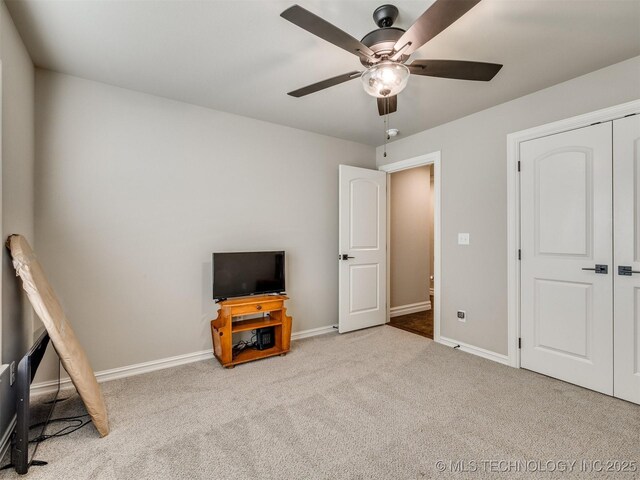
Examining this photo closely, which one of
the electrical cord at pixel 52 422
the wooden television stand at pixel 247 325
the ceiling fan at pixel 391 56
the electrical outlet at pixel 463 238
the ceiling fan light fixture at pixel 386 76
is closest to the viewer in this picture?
the ceiling fan at pixel 391 56

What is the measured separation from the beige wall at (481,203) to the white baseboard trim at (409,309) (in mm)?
1270

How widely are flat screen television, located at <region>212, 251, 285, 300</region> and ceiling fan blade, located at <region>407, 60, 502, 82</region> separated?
2.15 m

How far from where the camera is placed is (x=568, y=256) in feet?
8.44

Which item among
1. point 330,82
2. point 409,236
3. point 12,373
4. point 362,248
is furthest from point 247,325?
point 409,236

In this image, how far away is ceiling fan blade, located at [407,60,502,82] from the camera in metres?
1.72

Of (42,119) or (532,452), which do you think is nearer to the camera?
(532,452)

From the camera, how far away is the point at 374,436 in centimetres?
189

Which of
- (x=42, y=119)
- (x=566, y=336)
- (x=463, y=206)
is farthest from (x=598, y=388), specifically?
(x=42, y=119)

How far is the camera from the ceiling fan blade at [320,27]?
131 centimetres

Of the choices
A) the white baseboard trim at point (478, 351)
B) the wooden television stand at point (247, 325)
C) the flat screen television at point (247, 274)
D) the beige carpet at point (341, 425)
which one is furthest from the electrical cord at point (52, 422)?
the white baseboard trim at point (478, 351)

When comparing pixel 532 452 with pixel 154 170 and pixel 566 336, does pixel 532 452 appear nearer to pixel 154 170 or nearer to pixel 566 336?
pixel 566 336

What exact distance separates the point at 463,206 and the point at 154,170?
3090mm

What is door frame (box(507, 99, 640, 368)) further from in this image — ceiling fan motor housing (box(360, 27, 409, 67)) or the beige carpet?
ceiling fan motor housing (box(360, 27, 409, 67))

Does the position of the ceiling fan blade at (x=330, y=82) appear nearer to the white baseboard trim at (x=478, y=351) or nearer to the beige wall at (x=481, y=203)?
the beige wall at (x=481, y=203)
